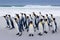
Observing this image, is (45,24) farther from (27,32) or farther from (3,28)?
(3,28)

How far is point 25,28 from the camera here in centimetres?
1408

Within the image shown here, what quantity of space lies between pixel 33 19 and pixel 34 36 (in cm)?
187

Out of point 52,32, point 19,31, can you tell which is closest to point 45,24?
point 52,32

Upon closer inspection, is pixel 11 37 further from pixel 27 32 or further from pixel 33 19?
pixel 33 19

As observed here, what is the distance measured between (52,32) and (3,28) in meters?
2.86

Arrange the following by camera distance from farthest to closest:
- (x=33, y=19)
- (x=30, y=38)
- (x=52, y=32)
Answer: (x=33, y=19), (x=52, y=32), (x=30, y=38)

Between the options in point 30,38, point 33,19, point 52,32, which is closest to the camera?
point 30,38

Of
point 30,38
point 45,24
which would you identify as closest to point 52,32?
point 45,24

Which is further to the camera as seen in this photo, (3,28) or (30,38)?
(3,28)

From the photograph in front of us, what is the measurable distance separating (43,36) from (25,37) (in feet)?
2.71

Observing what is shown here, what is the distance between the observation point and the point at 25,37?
1262cm

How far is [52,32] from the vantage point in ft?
43.9

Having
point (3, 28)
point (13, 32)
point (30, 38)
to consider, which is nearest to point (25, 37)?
point (30, 38)

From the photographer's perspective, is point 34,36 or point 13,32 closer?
point 34,36
